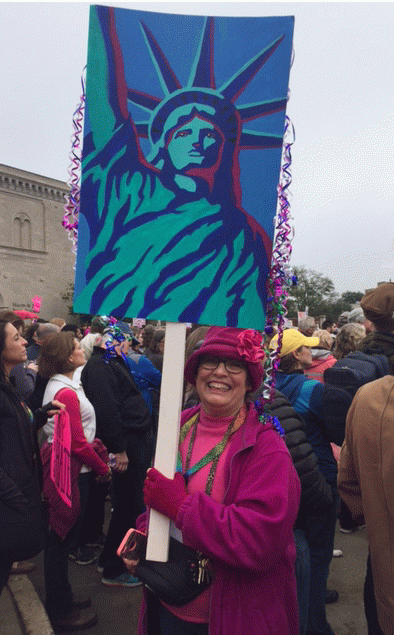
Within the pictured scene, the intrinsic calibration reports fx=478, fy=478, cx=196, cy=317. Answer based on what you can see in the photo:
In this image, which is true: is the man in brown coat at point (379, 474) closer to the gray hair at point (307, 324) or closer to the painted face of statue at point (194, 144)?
the painted face of statue at point (194, 144)

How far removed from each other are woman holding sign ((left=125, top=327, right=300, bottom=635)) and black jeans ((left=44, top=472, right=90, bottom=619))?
4.29 feet

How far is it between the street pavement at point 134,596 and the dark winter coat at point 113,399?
39.6 inches

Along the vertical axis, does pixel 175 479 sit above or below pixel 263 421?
below

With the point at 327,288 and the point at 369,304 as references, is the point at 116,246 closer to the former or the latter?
the point at 369,304

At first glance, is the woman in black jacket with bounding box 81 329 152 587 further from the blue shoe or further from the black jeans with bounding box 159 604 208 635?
the black jeans with bounding box 159 604 208 635

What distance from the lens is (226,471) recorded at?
5.73 ft

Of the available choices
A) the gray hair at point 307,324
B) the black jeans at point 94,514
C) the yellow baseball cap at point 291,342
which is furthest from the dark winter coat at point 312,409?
the gray hair at point 307,324

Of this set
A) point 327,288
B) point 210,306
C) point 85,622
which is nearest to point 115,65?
point 210,306

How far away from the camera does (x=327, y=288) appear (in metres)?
69.2

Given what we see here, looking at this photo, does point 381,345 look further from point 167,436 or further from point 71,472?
point 71,472

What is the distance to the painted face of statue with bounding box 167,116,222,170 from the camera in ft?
5.50

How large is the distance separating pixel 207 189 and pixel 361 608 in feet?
10.3

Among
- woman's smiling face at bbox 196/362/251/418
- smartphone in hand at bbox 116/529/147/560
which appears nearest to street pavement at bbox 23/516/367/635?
smartphone in hand at bbox 116/529/147/560

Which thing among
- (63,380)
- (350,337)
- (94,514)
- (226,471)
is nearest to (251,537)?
(226,471)
